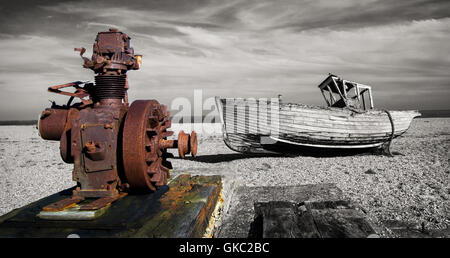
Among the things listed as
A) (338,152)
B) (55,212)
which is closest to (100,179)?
(55,212)

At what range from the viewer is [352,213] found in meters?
2.58

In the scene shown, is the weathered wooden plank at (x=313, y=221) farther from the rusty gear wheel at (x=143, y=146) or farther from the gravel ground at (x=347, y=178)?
the gravel ground at (x=347, y=178)

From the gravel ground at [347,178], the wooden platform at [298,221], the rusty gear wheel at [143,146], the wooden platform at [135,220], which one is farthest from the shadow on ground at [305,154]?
the wooden platform at [135,220]

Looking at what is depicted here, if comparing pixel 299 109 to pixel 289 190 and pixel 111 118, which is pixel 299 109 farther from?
pixel 111 118

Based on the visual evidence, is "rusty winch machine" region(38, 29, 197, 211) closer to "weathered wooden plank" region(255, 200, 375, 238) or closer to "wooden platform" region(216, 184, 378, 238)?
"wooden platform" region(216, 184, 378, 238)

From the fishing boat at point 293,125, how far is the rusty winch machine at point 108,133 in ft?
23.4

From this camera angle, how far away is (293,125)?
10336mm

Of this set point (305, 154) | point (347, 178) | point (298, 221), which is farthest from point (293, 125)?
point (298, 221)

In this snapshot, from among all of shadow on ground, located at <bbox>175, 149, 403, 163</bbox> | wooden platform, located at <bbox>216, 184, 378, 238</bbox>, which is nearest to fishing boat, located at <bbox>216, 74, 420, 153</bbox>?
shadow on ground, located at <bbox>175, 149, 403, 163</bbox>

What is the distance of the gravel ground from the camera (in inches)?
192

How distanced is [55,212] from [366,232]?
2.51 m

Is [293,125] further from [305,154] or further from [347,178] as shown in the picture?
[347,178]

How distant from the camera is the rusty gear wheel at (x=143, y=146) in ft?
9.07

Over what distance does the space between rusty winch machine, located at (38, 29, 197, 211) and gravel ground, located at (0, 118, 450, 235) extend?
1424mm
